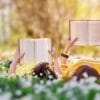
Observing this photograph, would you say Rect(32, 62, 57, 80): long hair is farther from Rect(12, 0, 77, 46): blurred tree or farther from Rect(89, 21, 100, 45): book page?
Rect(12, 0, 77, 46): blurred tree

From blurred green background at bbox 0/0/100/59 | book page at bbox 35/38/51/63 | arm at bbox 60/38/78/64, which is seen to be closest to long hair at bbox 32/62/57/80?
book page at bbox 35/38/51/63

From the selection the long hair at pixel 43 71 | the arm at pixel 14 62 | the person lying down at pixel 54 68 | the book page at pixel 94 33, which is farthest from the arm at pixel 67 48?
the long hair at pixel 43 71

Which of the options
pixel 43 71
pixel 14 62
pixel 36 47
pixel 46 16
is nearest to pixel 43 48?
pixel 36 47

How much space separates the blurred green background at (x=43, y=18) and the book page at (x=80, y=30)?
694 cm

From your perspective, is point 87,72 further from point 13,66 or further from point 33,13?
point 33,13

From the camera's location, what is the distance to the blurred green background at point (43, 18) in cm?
1179

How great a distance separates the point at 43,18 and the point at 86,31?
7.72 meters

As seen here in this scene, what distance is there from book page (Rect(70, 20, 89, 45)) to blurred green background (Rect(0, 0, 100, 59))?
694 centimetres

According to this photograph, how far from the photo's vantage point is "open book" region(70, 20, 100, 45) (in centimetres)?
452

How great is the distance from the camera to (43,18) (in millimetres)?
12250

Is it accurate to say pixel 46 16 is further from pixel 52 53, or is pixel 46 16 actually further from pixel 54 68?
pixel 54 68

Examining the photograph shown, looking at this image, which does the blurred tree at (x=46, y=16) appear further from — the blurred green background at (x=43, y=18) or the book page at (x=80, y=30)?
the book page at (x=80, y=30)

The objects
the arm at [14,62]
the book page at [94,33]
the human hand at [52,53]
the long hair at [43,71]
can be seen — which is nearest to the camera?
the long hair at [43,71]

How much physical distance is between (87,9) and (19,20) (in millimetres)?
1646
